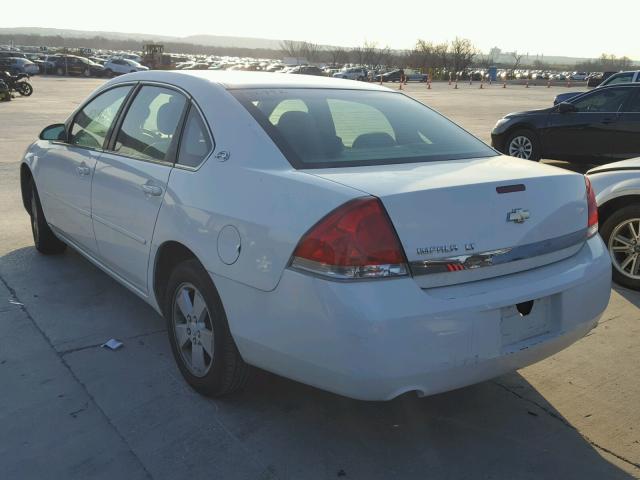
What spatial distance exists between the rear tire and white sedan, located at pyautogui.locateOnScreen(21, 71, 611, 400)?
174 centimetres

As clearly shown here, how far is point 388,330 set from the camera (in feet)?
7.66

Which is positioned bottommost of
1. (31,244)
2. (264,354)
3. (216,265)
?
(31,244)

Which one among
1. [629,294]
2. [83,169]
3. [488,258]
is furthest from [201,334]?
[629,294]

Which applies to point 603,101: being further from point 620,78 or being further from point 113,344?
point 620,78

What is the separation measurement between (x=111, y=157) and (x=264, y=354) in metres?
1.94

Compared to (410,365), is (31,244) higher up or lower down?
lower down

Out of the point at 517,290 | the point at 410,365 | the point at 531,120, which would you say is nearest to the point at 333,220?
the point at 410,365

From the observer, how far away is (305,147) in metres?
3.00

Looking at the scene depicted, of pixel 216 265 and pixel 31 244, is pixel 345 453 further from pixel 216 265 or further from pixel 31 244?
pixel 31 244

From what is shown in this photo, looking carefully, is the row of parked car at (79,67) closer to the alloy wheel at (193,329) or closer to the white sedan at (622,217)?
the white sedan at (622,217)

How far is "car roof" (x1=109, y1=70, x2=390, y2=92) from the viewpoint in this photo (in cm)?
343

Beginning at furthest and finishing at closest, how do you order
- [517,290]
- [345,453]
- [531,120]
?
[531,120] → [345,453] → [517,290]

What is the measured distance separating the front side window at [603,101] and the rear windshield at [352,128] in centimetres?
675

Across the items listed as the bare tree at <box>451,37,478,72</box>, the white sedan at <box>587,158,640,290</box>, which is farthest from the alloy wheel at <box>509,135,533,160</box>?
the bare tree at <box>451,37,478,72</box>
